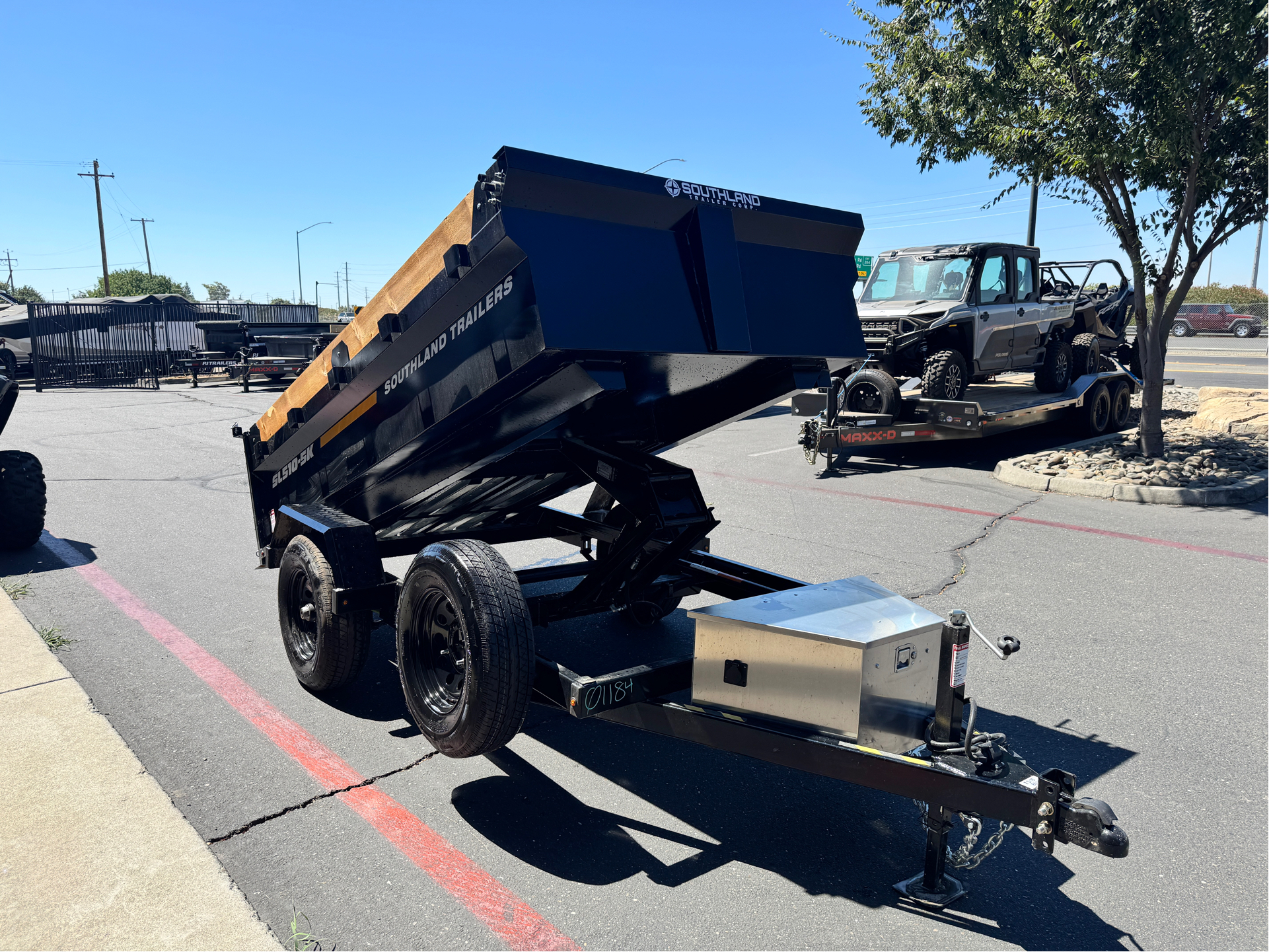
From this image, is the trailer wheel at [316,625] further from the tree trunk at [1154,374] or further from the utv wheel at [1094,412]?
the utv wheel at [1094,412]

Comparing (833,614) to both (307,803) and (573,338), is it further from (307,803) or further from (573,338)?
(307,803)

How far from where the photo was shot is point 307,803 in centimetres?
364

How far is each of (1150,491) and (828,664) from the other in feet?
26.7

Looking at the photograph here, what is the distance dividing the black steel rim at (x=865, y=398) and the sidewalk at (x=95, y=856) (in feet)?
31.9

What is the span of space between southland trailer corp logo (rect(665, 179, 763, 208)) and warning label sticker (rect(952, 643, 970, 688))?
1831mm

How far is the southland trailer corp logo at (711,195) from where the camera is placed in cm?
334

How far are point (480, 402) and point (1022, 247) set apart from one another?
11903mm

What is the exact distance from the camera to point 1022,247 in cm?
1326

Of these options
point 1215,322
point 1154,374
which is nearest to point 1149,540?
point 1154,374

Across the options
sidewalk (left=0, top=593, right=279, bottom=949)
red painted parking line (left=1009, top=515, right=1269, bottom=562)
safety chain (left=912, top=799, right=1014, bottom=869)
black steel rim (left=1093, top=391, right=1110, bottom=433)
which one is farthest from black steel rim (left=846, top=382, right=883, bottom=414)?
sidewalk (left=0, top=593, right=279, bottom=949)

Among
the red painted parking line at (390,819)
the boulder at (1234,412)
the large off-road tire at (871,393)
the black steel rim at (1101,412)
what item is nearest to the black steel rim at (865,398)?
the large off-road tire at (871,393)

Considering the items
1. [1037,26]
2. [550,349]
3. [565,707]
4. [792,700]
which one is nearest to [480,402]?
[550,349]

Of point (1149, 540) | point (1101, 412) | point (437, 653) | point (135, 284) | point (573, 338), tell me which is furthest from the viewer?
point (135, 284)

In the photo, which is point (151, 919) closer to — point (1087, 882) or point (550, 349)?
point (550, 349)
